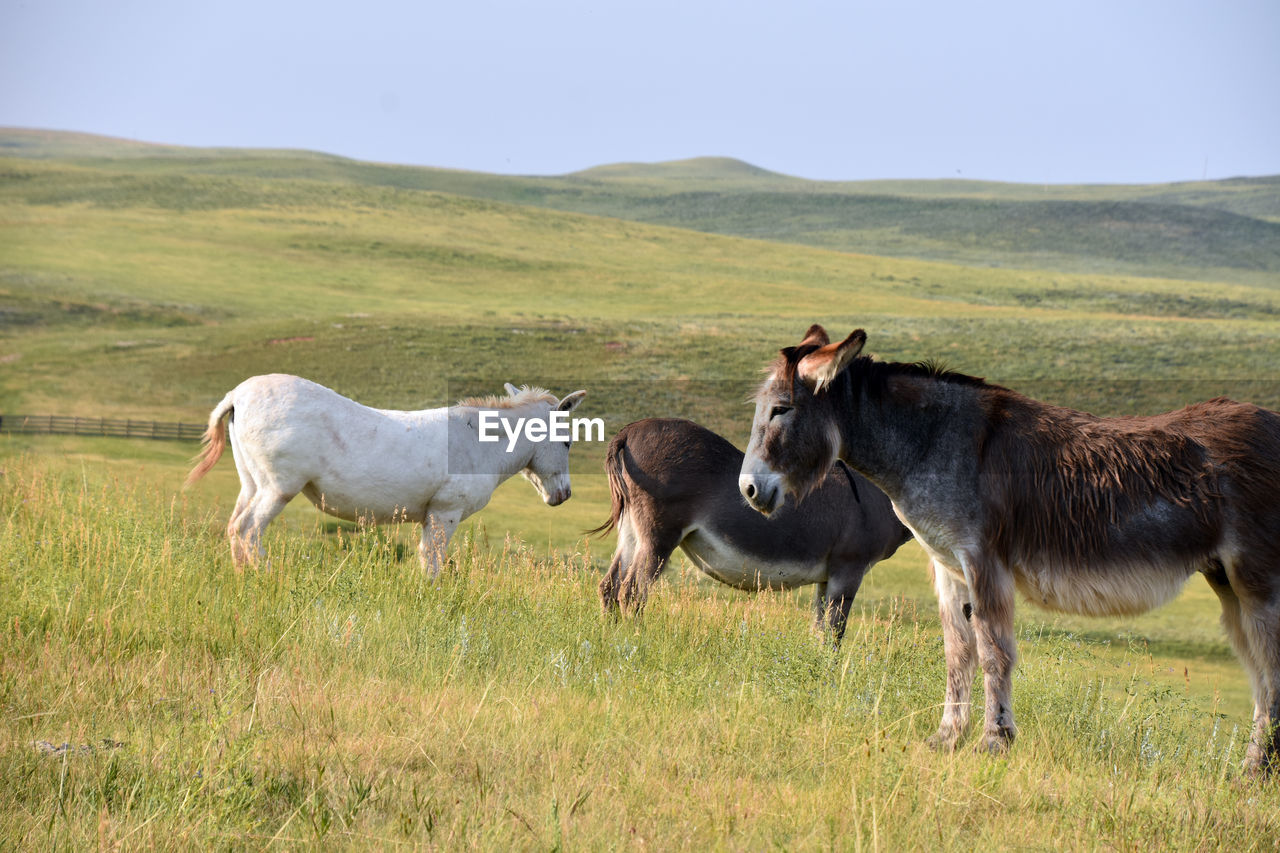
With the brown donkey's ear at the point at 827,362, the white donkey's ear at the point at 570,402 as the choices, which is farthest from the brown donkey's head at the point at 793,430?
the white donkey's ear at the point at 570,402

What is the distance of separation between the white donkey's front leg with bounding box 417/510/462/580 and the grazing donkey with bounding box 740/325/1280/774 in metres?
5.42

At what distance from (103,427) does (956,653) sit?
36.0 meters

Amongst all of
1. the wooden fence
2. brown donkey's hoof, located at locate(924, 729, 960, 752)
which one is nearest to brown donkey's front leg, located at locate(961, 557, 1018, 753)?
brown donkey's hoof, located at locate(924, 729, 960, 752)

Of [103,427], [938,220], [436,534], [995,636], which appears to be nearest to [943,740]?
[995,636]

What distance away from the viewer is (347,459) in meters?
11.1

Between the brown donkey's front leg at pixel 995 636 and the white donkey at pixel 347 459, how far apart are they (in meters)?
5.78

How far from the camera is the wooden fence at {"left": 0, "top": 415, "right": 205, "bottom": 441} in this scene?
35.9 m

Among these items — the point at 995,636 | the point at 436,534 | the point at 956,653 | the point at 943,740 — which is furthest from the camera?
the point at 436,534

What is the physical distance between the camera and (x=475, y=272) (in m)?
88.2

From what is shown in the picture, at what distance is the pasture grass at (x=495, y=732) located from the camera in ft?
16.0

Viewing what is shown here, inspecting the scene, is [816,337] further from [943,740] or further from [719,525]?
[719,525]

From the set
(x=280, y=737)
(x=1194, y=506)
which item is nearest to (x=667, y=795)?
(x=280, y=737)

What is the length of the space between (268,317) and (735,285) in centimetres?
3727

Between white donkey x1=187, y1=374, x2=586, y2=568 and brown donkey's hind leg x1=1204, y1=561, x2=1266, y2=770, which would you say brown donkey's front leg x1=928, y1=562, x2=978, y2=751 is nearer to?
brown donkey's hind leg x1=1204, y1=561, x2=1266, y2=770
